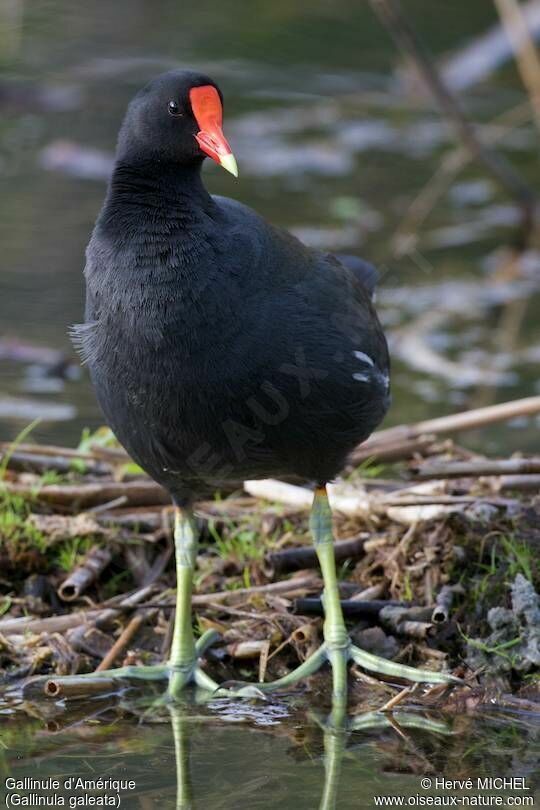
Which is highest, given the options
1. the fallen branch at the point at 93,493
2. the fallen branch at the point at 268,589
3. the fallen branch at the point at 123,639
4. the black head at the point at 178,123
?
the black head at the point at 178,123

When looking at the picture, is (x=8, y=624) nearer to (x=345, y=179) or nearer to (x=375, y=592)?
(x=375, y=592)

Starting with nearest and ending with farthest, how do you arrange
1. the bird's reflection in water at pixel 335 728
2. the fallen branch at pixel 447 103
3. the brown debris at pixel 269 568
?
1. the bird's reflection in water at pixel 335 728
2. the brown debris at pixel 269 568
3. the fallen branch at pixel 447 103

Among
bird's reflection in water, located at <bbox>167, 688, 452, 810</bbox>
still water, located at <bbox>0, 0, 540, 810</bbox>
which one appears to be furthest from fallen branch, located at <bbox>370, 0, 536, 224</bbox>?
bird's reflection in water, located at <bbox>167, 688, 452, 810</bbox>

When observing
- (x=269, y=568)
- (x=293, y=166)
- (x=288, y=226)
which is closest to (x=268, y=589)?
(x=269, y=568)

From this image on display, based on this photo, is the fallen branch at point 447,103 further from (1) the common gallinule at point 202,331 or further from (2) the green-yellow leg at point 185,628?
(2) the green-yellow leg at point 185,628

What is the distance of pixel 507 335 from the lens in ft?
23.4

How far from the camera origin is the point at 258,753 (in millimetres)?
3430

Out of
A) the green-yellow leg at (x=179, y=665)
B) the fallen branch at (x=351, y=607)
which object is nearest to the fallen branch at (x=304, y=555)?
the fallen branch at (x=351, y=607)

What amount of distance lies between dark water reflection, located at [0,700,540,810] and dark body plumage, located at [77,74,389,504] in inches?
26.6

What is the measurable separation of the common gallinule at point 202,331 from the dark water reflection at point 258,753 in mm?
207

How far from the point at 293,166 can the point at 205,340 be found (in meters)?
6.17

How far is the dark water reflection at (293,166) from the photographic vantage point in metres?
6.66

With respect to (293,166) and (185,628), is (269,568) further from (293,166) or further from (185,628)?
(293,166)

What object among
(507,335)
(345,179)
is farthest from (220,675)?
(345,179)
